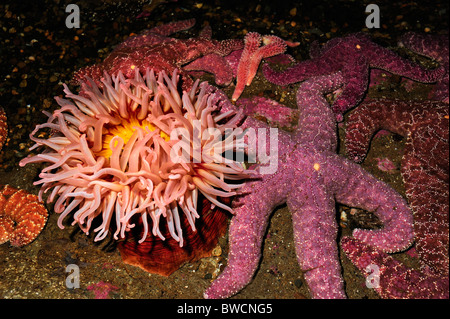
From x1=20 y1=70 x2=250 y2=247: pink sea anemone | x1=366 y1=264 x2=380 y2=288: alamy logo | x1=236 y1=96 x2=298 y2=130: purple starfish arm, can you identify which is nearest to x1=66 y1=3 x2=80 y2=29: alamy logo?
x1=20 y1=70 x2=250 y2=247: pink sea anemone

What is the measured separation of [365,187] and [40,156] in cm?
257

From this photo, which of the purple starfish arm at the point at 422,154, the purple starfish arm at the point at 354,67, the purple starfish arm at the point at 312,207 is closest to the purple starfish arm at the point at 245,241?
the purple starfish arm at the point at 312,207

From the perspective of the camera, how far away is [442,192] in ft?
9.89

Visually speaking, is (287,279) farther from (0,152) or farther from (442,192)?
(0,152)

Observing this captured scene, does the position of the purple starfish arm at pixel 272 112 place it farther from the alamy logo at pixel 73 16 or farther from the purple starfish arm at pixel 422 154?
the alamy logo at pixel 73 16

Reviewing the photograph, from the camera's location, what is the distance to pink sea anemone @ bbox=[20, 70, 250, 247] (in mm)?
2383

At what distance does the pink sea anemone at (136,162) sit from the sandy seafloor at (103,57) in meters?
0.65

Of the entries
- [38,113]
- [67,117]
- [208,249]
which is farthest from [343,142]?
[38,113]

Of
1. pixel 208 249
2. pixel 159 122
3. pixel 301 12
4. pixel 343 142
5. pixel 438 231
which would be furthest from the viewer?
pixel 301 12

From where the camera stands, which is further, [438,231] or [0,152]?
[0,152]

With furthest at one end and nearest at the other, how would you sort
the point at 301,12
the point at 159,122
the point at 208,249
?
the point at 301,12, the point at 208,249, the point at 159,122

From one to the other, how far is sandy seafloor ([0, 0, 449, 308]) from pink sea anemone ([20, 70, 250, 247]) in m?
0.65

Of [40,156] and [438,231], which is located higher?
[40,156]

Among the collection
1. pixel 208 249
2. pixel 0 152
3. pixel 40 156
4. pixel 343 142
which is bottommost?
pixel 208 249
